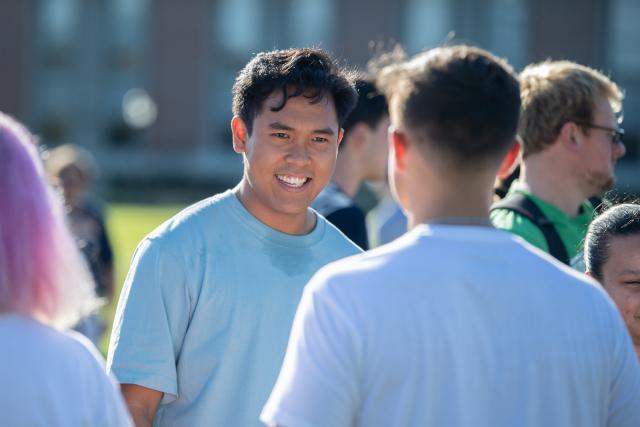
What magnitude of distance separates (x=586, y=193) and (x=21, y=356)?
2.99 m

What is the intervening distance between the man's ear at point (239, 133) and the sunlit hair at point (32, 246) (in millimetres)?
1481

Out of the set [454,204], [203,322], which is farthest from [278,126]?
[454,204]

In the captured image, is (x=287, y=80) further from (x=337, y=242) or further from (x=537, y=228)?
(x=537, y=228)

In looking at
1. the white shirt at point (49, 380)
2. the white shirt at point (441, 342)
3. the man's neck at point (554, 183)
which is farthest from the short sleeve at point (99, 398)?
the man's neck at point (554, 183)

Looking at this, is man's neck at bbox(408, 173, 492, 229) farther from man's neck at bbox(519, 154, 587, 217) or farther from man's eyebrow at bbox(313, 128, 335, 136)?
man's neck at bbox(519, 154, 587, 217)

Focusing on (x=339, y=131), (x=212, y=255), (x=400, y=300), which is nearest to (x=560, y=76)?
(x=339, y=131)

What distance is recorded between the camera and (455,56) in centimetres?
238

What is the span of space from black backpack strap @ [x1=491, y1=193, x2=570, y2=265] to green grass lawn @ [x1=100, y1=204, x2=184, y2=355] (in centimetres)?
1020

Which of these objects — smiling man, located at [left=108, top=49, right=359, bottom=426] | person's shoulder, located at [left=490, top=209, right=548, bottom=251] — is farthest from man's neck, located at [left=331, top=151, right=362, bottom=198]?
smiling man, located at [left=108, top=49, right=359, bottom=426]

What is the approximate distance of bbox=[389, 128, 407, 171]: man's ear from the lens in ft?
7.93

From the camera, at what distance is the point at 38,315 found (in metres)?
2.20

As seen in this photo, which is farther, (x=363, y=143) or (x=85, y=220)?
(x=85, y=220)

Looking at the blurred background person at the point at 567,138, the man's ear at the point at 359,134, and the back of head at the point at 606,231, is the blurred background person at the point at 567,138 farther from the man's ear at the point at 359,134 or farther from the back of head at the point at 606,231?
the man's ear at the point at 359,134

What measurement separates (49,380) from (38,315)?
0.15 meters
